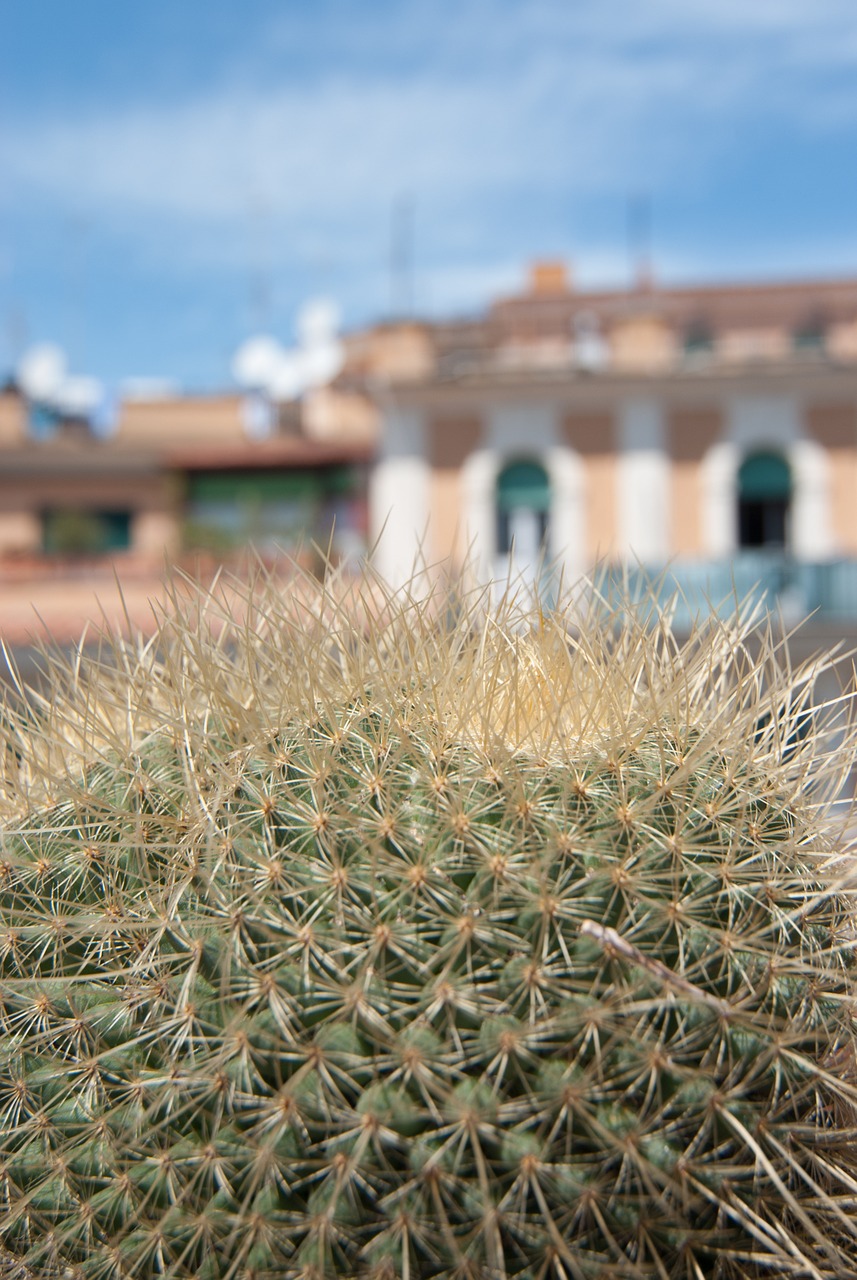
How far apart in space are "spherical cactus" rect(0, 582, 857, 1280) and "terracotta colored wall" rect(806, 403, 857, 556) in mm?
24085

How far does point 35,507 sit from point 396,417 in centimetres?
1152

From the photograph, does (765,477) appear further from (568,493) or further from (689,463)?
(568,493)

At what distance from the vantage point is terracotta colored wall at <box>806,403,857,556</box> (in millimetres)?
25000

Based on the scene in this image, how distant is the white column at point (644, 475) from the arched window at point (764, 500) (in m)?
1.86

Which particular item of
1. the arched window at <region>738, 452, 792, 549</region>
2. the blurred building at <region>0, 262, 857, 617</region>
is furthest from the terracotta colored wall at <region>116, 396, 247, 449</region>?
the arched window at <region>738, 452, 792, 549</region>

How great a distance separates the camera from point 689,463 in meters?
25.1

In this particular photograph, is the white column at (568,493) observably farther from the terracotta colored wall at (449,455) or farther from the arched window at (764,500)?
the arched window at (764,500)

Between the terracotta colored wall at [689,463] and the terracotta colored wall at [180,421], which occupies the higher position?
the terracotta colored wall at [180,421]

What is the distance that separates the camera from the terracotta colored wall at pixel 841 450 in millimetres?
25000

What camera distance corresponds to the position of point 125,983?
2238 mm

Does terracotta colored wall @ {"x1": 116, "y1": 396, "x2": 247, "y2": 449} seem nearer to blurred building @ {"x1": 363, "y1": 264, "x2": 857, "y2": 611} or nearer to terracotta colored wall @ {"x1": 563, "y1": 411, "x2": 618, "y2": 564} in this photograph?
blurred building @ {"x1": 363, "y1": 264, "x2": 857, "y2": 611}

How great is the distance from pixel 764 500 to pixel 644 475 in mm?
2974

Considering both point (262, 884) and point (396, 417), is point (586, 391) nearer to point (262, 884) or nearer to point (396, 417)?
point (396, 417)

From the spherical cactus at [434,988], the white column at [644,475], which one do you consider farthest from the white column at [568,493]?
the spherical cactus at [434,988]
